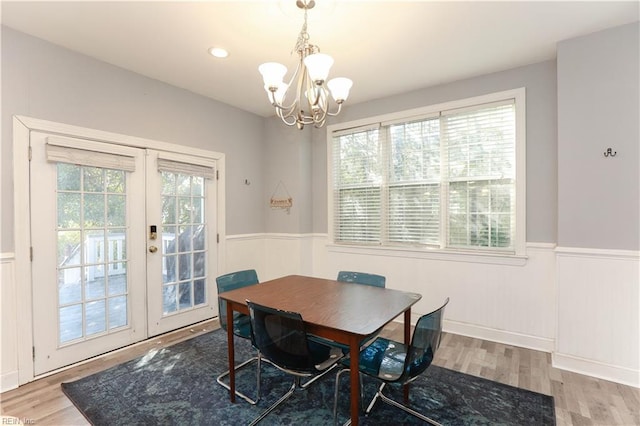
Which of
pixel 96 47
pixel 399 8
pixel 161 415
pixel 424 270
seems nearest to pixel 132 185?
pixel 96 47

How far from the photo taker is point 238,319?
2.66 m

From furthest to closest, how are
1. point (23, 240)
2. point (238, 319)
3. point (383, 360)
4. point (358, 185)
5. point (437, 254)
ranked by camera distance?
point (358, 185) < point (437, 254) < point (238, 319) < point (23, 240) < point (383, 360)

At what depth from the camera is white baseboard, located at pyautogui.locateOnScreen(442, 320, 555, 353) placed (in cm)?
304

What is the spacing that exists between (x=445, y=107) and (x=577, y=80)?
114cm

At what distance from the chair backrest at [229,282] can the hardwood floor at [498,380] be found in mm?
1010

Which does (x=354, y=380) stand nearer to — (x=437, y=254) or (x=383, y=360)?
(x=383, y=360)

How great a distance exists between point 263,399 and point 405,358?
43.0 inches

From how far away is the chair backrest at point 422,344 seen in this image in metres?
1.69

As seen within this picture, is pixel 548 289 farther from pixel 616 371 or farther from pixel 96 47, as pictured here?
pixel 96 47

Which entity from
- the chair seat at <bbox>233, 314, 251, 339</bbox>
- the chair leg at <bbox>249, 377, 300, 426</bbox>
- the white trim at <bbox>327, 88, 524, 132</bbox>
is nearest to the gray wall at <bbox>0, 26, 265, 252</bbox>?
the white trim at <bbox>327, 88, 524, 132</bbox>

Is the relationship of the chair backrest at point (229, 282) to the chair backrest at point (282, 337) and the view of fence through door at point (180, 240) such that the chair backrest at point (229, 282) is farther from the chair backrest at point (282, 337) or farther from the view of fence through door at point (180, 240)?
the view of fence through door at point (180, 240)

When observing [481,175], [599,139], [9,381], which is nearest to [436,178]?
[481,175]

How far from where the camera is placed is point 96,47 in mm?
2736

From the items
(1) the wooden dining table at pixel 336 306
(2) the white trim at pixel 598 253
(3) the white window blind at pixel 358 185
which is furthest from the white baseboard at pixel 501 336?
(1) the wooden dining table at pixel 336 306
